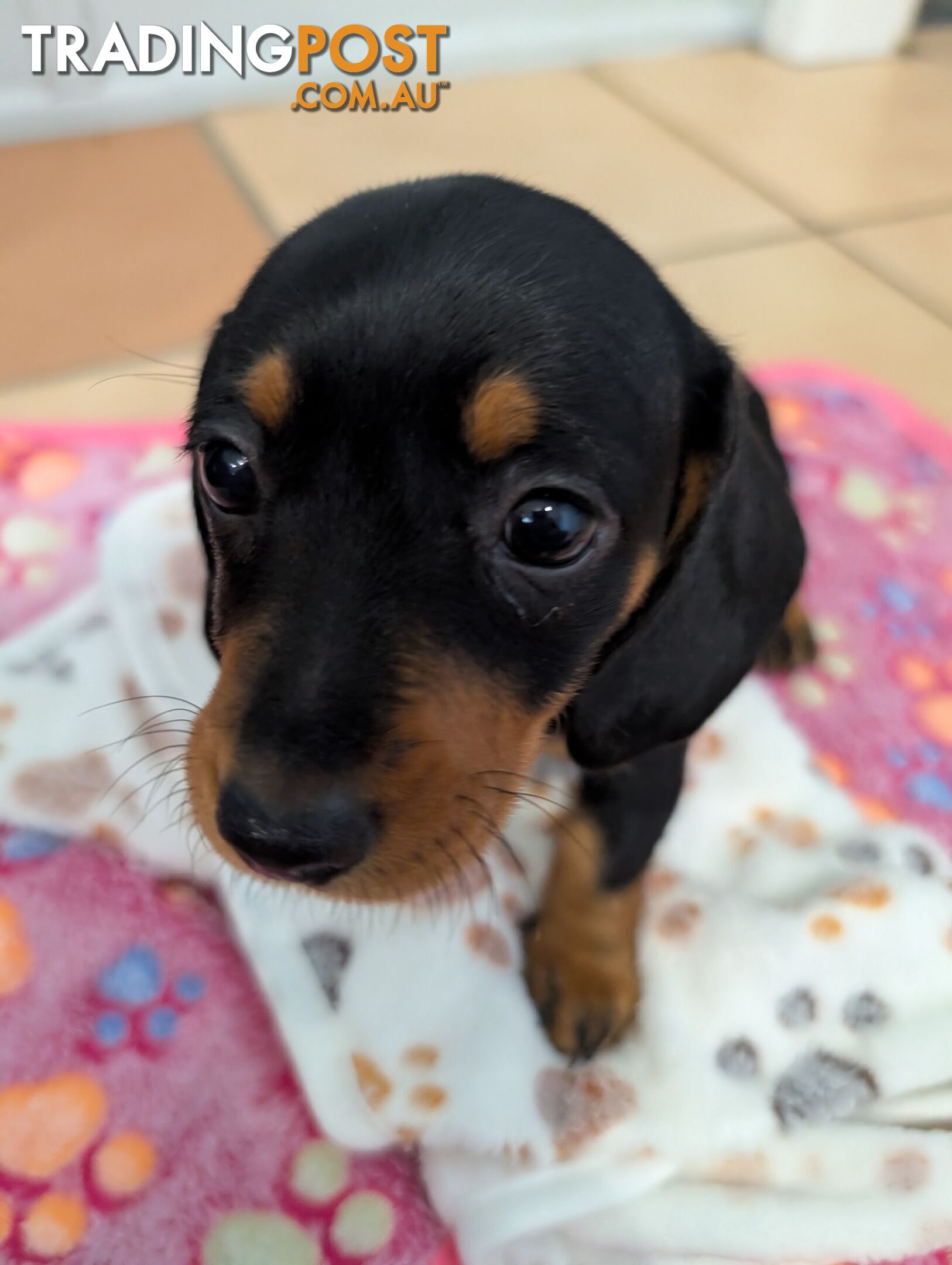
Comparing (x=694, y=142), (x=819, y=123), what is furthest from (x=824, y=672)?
(x=819, y=123)

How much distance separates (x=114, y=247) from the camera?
2.72 metres

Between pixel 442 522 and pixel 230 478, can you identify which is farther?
pixel 230 478

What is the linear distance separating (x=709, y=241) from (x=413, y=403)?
2134 mm

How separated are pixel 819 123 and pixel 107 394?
7.83 feet

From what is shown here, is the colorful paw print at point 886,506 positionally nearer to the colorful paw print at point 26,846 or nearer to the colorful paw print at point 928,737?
the colorful paw print at point 928,737

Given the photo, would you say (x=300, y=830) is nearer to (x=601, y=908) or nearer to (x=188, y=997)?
(x=601, y=908)

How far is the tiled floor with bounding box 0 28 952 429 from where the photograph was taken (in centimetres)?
242

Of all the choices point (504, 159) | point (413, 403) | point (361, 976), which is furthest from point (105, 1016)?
point (504, 159)

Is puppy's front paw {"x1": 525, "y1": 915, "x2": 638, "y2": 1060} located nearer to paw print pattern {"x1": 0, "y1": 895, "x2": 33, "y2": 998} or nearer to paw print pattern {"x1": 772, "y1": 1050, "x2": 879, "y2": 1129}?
paw print pattern {"x1": 772, "y1": 1050, "x2": 879, "y2": 1129}

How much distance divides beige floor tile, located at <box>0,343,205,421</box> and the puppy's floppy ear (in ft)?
4.47

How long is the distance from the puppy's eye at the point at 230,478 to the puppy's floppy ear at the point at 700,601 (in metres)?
0.40

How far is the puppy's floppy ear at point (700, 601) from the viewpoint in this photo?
109 centimetres

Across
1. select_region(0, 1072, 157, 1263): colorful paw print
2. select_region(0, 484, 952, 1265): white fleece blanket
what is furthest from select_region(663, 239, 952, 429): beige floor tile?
select_region(0, 1072, 157, 1263): colorful paw print

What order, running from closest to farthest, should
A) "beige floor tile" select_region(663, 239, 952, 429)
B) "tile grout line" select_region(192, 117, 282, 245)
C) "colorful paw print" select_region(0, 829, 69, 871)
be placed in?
"colorful paw print" select_region(0, 829, 69, 871) < "beige floor tile" select_region(663, 239, 952, 429) < "tile grout line" select_region(192, 117, 282, 245)
